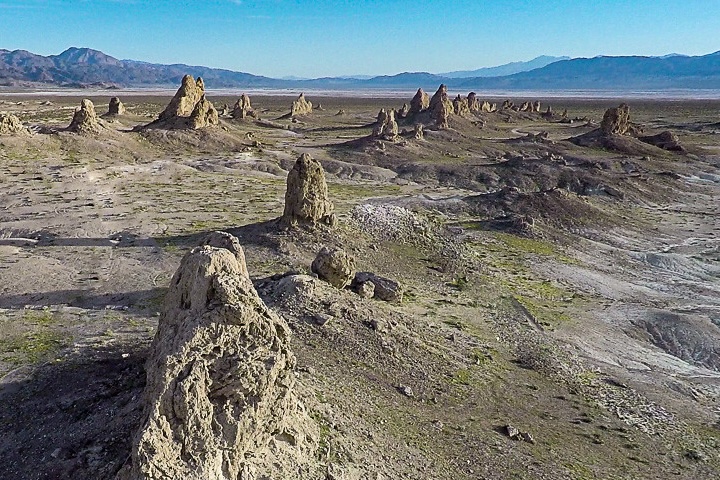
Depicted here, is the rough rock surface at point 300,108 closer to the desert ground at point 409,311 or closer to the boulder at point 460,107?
the boulder at point 460,107

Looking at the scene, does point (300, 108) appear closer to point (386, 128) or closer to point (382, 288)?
point (386, 128)

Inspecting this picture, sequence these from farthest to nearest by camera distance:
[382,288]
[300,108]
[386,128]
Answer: [300,108] < [386,128] < [382,288]

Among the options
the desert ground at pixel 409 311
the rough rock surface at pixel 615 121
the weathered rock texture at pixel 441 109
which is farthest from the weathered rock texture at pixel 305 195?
the rough rock surface at pixel 615 121

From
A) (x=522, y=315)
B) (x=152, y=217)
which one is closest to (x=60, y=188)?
(x=152, y=217)

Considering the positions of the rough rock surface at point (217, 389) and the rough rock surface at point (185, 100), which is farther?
the rough rock surface at point (185, 100)

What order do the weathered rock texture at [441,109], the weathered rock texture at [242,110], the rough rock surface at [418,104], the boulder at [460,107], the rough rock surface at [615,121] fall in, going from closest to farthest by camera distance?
1. the rough rock surface at [615,121]
2. the weathered rock texture at [441,109]
3. the weathered rock texture at [242,110]
4. the rough rock surface at [418,104]
5. the boulder at [460,107]

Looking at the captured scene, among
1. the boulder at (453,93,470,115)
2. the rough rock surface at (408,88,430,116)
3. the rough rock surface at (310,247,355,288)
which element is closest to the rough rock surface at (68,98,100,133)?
the rough rock surface at (310,247,355,288)

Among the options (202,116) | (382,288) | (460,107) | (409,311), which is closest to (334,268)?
(382,288)

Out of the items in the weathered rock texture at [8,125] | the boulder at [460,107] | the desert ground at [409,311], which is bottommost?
the desert ground at [409,311]
